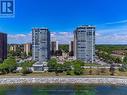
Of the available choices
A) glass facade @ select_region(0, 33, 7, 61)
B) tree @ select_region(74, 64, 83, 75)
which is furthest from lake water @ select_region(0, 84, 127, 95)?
glass facade @ select_region(0, 33, 7, 61)

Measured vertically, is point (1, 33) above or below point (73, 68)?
above

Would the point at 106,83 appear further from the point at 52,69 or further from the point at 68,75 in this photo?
the point at 52,69

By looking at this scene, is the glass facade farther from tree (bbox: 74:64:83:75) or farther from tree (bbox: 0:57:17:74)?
tree (bbox: 74:64:83:75)

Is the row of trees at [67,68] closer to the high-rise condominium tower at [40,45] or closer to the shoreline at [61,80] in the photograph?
the shoreline at [61,80]

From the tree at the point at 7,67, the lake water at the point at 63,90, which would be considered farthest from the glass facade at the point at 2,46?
the lake water at the point at 63,90

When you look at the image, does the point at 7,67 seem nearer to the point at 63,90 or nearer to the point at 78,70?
the point at 78,70

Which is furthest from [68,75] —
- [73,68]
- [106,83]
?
[106,83]

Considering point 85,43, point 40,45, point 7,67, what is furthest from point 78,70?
point 40,45
